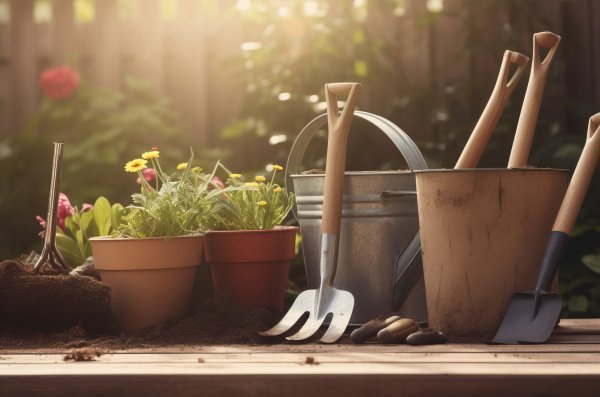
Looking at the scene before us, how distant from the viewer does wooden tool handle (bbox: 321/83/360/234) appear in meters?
1.91

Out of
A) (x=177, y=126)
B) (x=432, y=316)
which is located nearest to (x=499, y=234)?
(x=432, y=316)

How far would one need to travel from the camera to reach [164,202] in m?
1.92

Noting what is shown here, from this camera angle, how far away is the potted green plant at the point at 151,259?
190cm

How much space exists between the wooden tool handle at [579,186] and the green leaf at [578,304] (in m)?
1.05

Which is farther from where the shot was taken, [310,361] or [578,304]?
[578,304]

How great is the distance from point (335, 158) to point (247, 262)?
1.02ft

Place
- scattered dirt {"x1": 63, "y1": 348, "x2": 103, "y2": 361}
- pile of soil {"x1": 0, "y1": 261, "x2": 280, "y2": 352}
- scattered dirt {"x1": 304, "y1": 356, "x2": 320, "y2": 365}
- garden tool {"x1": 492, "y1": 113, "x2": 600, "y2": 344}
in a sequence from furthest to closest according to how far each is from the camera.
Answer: pile of soil {"x1": 0, "y1": 261, "x2": 280, "y2": 352} → garden tool {"x1": 492, "y1": 113, "x2": 600, "y2": 344} → scattered dirt {"x1": 63, "y1": 348, "x2": 103, "y2": 361} → scattered dirt {"x1": 304, "y1": 356, "x2": 320, "y2": 365}

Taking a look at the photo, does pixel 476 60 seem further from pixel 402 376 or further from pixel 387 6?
pixel 402 376

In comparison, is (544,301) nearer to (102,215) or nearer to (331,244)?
(331,244)

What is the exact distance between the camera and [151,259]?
190cm

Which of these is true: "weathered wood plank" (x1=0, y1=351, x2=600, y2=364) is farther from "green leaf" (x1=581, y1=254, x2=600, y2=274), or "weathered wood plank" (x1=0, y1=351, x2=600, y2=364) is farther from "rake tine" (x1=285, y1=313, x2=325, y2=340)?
"green leaf" (x1=581, y1=254, x2=600, y2=274)

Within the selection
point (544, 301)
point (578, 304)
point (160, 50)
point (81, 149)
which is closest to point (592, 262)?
point (578, 304)

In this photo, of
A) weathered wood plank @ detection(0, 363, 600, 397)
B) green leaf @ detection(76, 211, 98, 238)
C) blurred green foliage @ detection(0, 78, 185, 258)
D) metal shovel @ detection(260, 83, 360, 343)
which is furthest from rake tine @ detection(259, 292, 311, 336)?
blurred green foliage @ detection(0, 78, 185, 258)

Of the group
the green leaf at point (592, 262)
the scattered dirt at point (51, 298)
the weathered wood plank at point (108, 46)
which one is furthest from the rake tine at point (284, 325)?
the weathered wood plank at point (108, 46)
